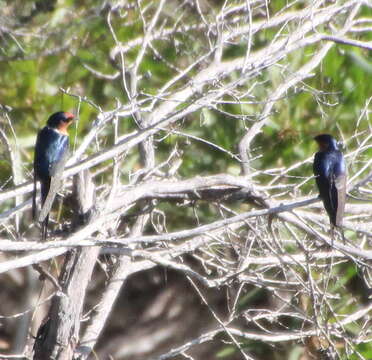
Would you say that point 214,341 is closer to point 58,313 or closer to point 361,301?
point 361,301

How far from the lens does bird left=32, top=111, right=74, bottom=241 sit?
497cm

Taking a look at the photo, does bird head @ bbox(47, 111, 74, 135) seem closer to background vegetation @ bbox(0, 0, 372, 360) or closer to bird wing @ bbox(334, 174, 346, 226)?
background vegetation @ bbox(0, 0, 372, 360)

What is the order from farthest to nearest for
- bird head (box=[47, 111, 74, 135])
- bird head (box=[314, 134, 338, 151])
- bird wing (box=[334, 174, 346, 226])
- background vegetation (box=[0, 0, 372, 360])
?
bird head (box=[314, 134, 338, 151]) → background vegetation (box=[0, 0, 372, 360]) → bird head (box=[47, 111, 74, 135]) → bird wing (box=[334, 174, 346, 226])

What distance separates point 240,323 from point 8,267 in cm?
388

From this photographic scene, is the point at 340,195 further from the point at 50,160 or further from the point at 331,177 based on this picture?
the point at 50,160

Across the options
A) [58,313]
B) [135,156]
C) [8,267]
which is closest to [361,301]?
[135,156]

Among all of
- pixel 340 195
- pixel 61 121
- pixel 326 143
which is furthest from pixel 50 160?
pixel 326 143

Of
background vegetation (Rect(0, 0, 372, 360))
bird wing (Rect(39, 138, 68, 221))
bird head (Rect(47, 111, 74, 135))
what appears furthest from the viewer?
background vegetation (Rect(0, 0, 372, 360))

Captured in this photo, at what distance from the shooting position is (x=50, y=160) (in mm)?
5117

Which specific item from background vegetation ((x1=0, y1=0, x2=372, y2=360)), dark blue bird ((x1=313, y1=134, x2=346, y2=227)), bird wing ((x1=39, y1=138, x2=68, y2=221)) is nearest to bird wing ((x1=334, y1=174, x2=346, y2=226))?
dark blue bird ((x1=313, y1=134, x2=346, y2=227))

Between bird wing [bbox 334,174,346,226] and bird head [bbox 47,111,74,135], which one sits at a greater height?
bird head [bbox 47,111,74,135]

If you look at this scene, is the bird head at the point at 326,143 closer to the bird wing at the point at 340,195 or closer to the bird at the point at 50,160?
the bird wing at the point at 340,195

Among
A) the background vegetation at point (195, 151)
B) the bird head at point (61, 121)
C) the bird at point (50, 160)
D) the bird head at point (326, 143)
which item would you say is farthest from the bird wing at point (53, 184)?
the bird head at point (326, 143)

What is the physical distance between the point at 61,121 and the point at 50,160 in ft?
1.63
